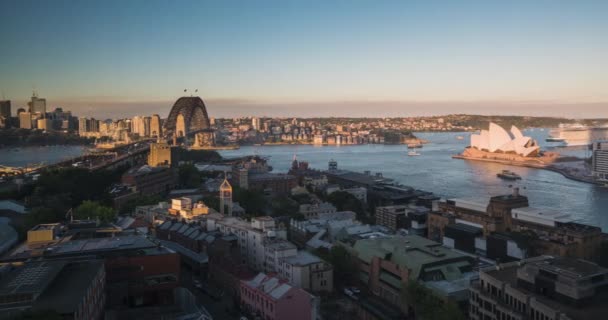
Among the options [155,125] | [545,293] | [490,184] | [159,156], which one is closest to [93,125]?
[155,125]

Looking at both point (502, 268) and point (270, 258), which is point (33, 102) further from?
point (502, 268)

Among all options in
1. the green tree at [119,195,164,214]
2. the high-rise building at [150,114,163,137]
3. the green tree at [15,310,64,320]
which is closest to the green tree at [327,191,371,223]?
the green tree at [119,195,164,214]

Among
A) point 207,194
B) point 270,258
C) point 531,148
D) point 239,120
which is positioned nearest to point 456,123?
point 239,120

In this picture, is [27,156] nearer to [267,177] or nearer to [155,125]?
[267,177]

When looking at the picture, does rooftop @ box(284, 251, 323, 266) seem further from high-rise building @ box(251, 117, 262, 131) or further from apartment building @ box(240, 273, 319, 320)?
high-rise building @ box(251, 117, 262, 131)

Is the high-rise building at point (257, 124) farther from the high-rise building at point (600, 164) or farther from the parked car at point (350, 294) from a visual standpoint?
the parked car at point (350, 294)

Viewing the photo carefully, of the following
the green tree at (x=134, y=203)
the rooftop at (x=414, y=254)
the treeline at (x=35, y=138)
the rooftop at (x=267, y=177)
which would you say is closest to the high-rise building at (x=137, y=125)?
the treeline at (x=35, y=138)
